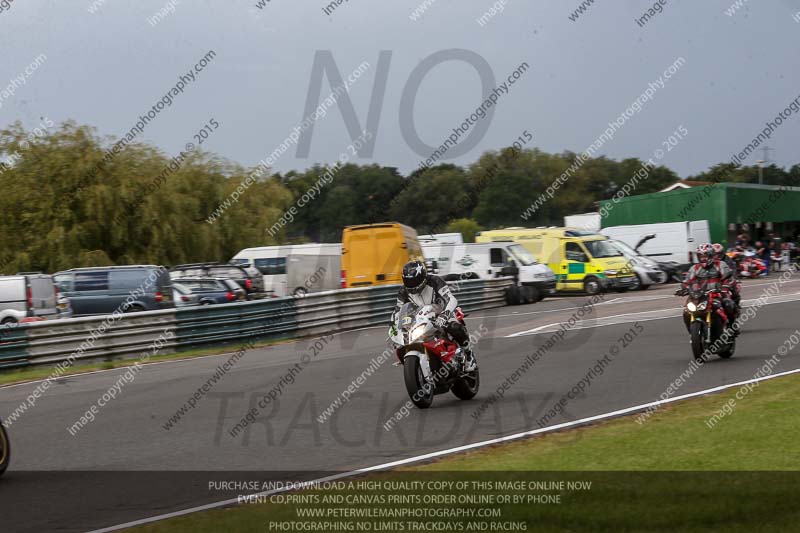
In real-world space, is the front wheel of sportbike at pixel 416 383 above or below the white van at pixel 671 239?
below

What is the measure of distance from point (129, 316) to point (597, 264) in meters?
20.3

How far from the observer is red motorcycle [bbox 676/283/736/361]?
1366cm

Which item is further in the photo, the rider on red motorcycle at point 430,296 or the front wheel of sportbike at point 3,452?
the rider on red motorcycle at point 430,296

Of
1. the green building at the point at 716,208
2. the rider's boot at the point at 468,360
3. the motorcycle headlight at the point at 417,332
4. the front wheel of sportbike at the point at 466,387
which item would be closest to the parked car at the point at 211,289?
the front wheel of sportbike at the point at 466,387

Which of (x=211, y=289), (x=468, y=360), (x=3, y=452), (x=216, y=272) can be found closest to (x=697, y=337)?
(x=468, y=360)

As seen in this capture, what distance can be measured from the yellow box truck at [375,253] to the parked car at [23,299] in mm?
8629

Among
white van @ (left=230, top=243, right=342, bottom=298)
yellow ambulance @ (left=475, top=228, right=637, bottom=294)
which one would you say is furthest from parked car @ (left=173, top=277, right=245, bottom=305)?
yellow ambulance @ (left=475, top=228, right=637, bottom=294)

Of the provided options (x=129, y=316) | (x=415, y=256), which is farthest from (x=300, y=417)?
(x=415, y=256)

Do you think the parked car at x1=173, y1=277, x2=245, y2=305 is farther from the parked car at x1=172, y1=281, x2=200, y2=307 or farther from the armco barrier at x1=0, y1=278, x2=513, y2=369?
the armco barrier at x1=0, y1=278, x2=513, y2=369

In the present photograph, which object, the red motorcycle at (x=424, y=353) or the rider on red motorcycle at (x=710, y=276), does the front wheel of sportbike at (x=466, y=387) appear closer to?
the red motorcycle at (x=424, y=353)

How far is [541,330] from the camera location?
2125 cm

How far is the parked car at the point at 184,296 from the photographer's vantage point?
29688 mm

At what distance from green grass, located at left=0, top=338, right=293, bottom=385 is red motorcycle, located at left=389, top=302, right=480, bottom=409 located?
881 centimetres

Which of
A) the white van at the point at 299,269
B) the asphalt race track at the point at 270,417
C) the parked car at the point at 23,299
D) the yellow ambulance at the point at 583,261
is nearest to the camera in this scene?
the asphalt race track at the point at 270,417
